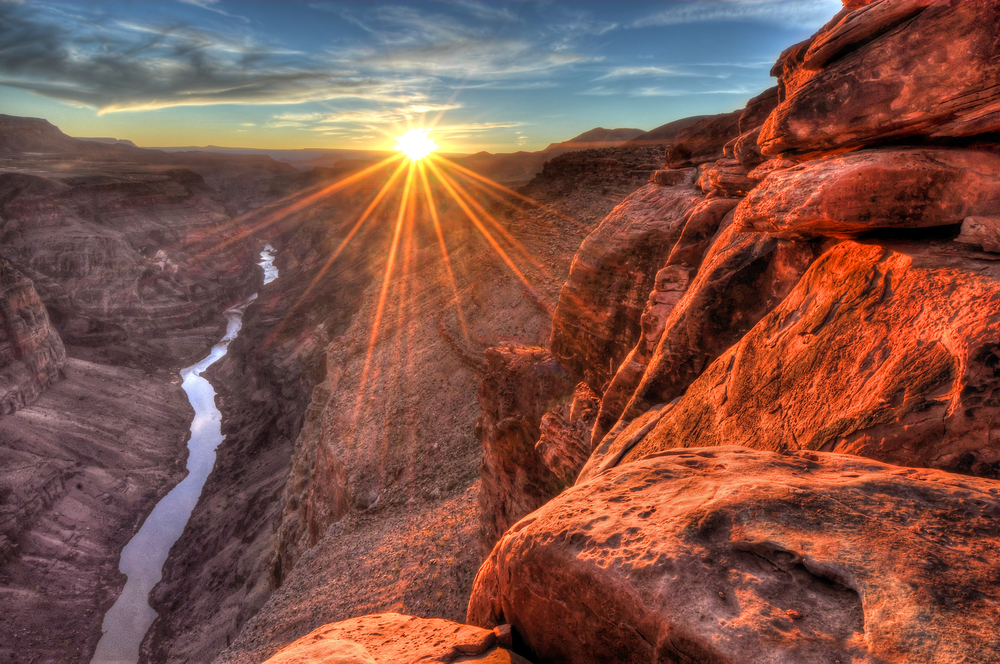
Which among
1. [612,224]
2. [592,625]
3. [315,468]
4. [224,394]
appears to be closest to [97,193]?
[224,394]

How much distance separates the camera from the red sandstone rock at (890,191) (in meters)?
5.43

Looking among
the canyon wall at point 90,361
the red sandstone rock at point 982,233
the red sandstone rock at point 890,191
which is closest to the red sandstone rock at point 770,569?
the red sandstone rock at point 982,233

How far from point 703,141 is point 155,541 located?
4330 cm

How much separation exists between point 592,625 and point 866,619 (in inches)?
84.0

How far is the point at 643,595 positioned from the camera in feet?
13.5

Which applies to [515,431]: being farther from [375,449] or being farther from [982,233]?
[375,449]

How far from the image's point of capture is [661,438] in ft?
27.3

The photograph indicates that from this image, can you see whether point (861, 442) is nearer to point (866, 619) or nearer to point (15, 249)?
point (866, 619)

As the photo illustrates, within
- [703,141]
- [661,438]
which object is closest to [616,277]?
[703,141]

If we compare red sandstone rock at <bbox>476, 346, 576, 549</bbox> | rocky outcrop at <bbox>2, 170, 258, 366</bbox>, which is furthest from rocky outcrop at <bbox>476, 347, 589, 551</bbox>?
rocky outcrop at <bbox>2, 170, 258, 366</bbox>

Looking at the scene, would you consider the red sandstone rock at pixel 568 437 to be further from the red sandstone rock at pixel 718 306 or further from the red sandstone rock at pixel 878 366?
the red sandstone rock at pixel 878 366

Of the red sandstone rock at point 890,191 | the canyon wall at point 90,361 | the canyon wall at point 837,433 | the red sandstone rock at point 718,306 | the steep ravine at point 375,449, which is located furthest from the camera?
the canyon wall at point 90,361

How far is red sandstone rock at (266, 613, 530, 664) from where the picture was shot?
5551 millimetres

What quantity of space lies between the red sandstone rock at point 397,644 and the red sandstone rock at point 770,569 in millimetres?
464
